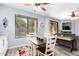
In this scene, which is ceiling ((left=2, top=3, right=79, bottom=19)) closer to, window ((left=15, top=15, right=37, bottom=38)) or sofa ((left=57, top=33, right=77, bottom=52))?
window ((left=15, top=15, right=37, bottom=38))

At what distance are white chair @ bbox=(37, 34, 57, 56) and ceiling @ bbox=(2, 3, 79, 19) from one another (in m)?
0.31

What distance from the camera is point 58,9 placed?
1.18 m

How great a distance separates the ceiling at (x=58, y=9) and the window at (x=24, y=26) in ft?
0.45

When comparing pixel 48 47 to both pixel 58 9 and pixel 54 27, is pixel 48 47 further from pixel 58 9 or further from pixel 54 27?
pixel 58 9

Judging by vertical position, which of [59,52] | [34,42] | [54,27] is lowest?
[59,52]

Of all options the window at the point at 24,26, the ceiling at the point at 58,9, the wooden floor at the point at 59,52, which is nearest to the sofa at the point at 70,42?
the wooden floor at the point at 59,52

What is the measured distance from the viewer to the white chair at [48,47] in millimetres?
1196

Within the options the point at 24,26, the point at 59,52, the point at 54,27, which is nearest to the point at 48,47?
the point at 59,52

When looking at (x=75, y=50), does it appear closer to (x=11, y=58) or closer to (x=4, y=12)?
(x=11, y=58)

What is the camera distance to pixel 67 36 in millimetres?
1235

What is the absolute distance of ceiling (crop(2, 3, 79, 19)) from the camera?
44.4 inches

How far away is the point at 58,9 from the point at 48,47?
56cm

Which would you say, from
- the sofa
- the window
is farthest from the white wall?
the sofa

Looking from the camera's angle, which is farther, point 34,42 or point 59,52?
point 34,42
